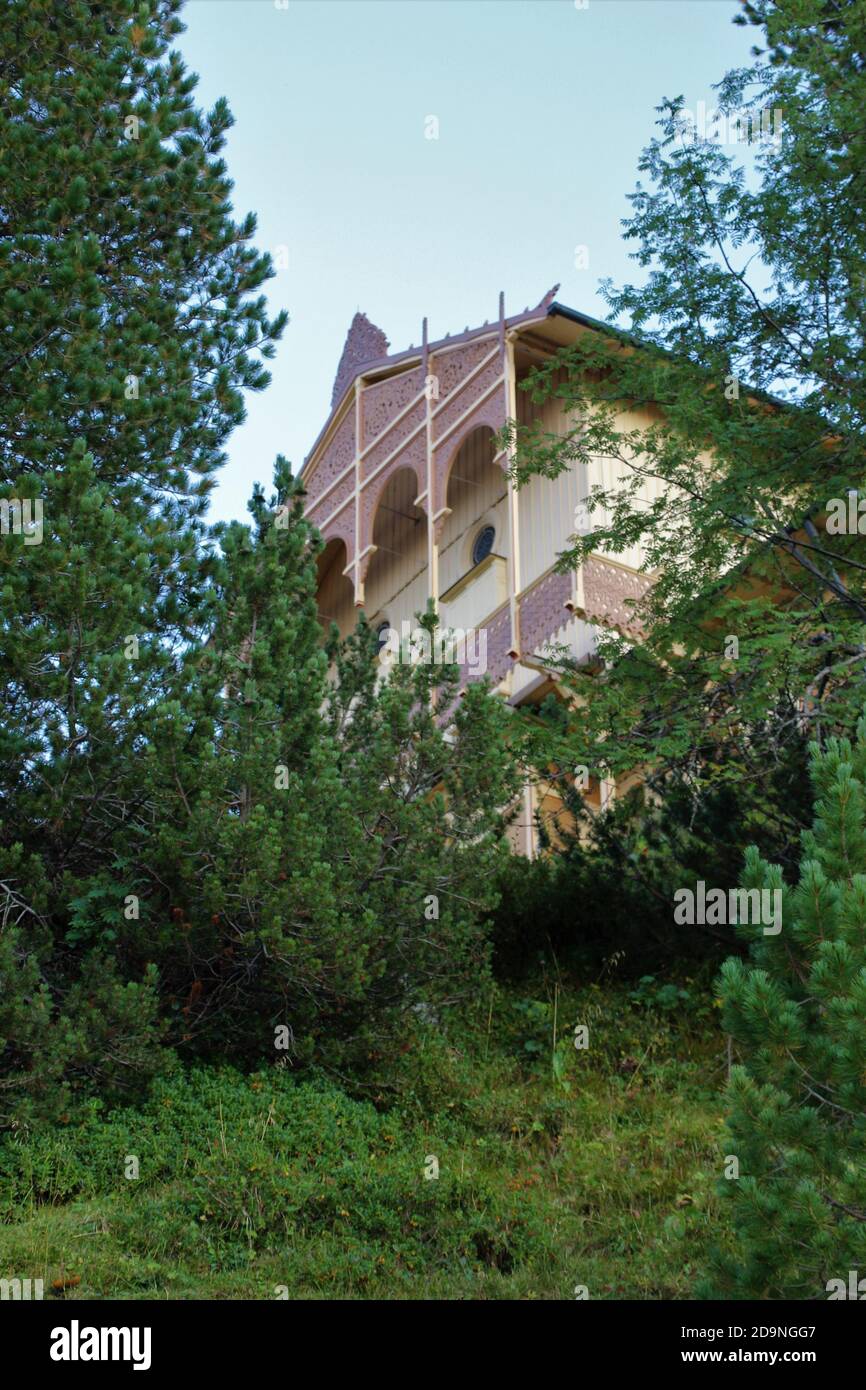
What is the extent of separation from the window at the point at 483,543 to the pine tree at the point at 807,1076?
39.6 feet

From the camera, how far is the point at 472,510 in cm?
1805

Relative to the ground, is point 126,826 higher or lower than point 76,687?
lower

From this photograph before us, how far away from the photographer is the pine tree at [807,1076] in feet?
16.2

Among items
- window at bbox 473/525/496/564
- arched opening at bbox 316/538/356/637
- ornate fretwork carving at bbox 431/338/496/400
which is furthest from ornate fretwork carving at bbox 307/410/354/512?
window at bbox 473/525/496/564

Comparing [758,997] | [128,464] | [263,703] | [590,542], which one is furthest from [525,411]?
[758,997]

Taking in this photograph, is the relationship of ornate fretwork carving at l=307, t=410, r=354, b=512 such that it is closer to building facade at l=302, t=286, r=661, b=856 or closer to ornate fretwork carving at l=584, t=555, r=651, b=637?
building facade at l=302, t=286, r=661, b=856

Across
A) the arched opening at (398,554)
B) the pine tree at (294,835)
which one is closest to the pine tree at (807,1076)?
the pine tree at (294,835)

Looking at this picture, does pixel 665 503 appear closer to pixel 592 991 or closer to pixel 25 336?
pixel 592 991

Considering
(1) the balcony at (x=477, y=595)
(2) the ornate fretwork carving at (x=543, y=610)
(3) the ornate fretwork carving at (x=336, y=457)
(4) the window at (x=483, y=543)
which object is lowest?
(2) the ornate fretwork carving at (x=543, y=610)

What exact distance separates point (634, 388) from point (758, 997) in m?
6.09

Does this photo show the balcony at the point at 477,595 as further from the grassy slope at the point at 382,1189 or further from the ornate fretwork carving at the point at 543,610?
the grassy slope at the point at 382,1189

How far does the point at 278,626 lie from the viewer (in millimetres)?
8797
